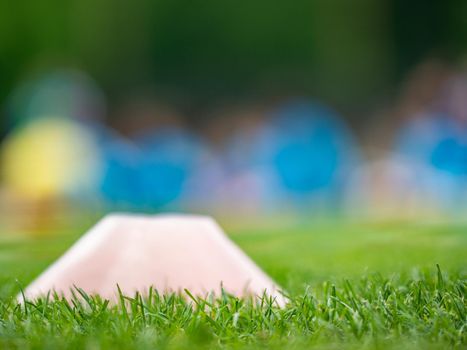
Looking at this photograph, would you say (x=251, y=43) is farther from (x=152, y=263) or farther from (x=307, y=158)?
(x=152, y=263)

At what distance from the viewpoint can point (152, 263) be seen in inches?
59.5

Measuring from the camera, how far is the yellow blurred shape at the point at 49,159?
6.46m

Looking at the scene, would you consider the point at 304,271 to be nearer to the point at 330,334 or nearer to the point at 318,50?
the point at 330,334

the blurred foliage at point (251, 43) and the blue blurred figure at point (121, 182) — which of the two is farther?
the blurred foliage at point (251, 43)

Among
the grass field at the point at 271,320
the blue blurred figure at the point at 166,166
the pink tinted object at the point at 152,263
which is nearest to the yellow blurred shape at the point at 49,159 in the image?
the blue blurred figure at the point at 166,166

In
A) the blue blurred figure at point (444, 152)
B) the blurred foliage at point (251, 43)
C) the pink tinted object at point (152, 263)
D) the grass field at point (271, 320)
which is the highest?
the blurred foliage at point (251, 43)

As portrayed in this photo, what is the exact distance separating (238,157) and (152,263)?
7.38 meters

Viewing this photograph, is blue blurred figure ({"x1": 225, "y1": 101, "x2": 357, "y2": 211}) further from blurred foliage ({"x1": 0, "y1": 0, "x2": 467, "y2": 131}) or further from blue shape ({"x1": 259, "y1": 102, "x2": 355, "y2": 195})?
blurred foliage ({"x1": 0, "y1": 0, "x2": 467, "y2": 131})

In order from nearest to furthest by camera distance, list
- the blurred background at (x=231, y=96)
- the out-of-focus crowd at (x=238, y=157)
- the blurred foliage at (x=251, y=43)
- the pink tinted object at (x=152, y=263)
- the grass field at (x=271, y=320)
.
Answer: the grass field at (x=271, y=320) → the pink tinted object at (x=152, y=263) → the out-of-focus crowd at (x=238, y=157) → the blurred background at (x=231, y=96) → the blurred foliage at (x=251, y=43)

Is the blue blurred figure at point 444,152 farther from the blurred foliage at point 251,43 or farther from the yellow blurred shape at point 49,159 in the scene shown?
the yellow blurred shape at point 49,159

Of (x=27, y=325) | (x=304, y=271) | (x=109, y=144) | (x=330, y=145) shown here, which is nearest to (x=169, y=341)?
(x=27, y=325)

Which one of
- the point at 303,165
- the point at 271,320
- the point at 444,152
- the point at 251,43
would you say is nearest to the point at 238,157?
the point at 251,43

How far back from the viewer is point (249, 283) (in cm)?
154

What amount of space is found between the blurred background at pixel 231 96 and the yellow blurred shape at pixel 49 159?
24mm
